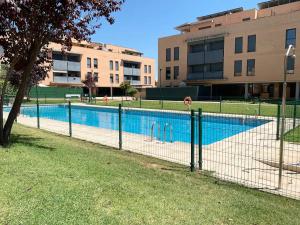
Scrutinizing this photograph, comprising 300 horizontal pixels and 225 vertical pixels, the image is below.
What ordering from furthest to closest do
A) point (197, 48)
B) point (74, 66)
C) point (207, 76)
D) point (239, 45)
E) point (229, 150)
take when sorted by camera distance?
point (74, 66) < point (197, 48) < point (207, 76) < point (239, 45) < point (229, 150)

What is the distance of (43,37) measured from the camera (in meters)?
8.05

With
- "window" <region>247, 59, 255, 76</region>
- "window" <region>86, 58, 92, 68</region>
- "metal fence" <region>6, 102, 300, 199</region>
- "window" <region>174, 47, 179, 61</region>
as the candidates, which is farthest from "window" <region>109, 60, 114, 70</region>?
"metal fence" <region>6, 102, 300, 199</region>

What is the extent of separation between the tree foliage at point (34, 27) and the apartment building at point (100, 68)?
42.3m

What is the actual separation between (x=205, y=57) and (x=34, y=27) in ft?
138

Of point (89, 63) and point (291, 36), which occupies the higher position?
point (291, 36)

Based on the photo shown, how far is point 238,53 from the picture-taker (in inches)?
1697

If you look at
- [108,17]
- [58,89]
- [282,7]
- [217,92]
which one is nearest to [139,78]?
[58,89]

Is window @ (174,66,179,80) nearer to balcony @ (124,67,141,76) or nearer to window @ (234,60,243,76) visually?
window @ (234,60,243,76)

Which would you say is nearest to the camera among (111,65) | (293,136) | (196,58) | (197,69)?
(293,136)

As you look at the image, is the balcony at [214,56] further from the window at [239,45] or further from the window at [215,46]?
the window at [239,45]

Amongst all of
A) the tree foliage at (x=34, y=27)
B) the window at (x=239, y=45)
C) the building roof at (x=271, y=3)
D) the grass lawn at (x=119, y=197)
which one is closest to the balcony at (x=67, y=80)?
the window at (x=239, y=45)

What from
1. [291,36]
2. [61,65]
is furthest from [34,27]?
[61,65]

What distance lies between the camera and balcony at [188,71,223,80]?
45.4 meters

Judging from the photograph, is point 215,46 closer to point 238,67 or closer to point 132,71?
point 238,67
